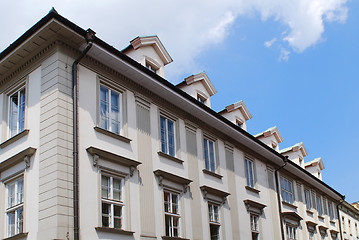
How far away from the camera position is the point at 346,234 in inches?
1625

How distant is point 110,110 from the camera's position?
17.3 m

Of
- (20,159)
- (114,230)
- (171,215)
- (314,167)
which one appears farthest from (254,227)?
(314,167)

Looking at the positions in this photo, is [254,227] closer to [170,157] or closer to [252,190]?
[252,190]

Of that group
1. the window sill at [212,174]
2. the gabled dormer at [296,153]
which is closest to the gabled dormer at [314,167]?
the gabled dormer at [296,153]

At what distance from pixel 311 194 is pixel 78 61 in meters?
23.4

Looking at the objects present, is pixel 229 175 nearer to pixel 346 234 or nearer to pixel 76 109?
pixel 76 109

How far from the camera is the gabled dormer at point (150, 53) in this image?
20.2m

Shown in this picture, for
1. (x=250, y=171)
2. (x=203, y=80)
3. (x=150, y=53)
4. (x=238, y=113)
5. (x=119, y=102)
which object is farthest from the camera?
(x=238, y=113)

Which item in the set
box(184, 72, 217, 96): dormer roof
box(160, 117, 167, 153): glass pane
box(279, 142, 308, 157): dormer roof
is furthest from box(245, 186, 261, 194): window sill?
box(279, 142, 308, 157): dormer roof

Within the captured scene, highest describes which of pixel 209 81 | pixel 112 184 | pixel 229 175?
pixel 209 81

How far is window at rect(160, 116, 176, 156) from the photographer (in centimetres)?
1973

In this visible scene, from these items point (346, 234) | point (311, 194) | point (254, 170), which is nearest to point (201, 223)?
point (254, 170)

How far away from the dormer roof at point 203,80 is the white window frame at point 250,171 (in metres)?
4.20

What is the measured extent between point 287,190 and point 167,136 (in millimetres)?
13161
